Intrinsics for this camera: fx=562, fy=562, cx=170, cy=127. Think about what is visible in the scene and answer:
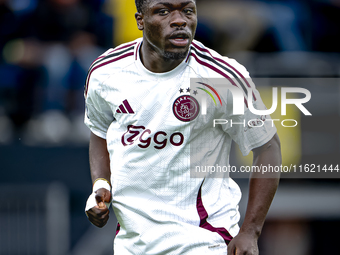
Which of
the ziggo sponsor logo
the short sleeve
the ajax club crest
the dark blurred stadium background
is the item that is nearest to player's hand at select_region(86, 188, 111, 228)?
the ziggo sponsor logo

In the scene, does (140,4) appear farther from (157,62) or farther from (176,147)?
(176,147)

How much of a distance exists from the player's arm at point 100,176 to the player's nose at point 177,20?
99 centimetres

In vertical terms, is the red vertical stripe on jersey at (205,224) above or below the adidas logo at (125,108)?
below

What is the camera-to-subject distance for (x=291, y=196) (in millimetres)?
7250

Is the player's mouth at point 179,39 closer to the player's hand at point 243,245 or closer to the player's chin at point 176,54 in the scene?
the player's chin at point 176,54

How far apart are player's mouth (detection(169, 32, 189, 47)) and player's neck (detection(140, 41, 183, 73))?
0.15 m

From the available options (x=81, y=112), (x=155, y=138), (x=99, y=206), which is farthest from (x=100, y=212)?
(x=81, y=112)

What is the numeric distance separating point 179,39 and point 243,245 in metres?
1.25

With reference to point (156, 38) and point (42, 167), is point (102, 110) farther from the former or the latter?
point (42, 167)

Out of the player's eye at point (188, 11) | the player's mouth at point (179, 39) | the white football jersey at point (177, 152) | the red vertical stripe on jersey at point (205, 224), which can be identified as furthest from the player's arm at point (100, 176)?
the player's eye at point (188, 11)

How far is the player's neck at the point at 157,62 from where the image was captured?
3465 mm

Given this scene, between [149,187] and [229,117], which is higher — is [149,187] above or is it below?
below

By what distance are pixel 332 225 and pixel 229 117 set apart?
4.78 meters

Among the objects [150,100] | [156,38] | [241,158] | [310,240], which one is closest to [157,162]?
[150,100]
